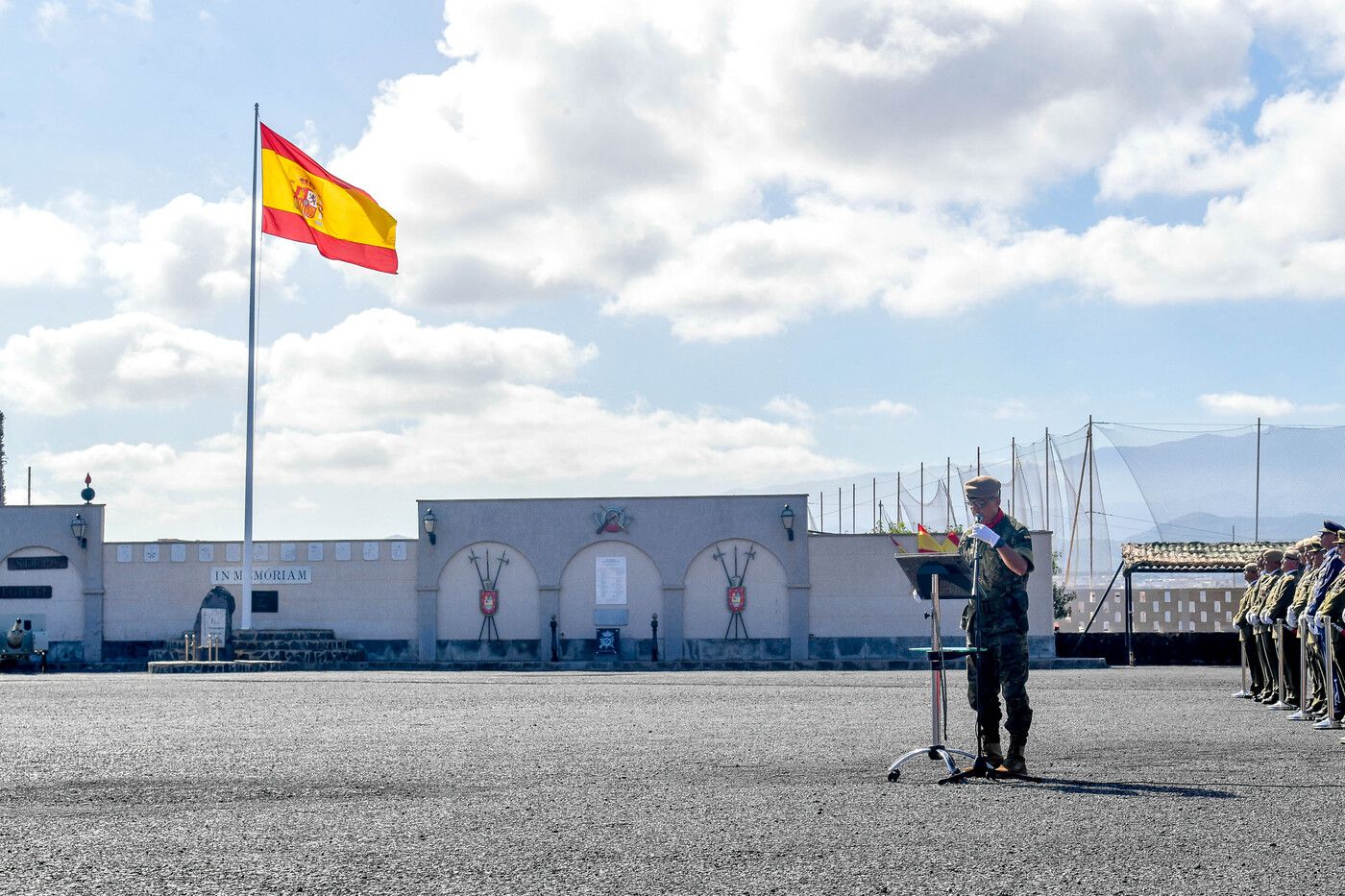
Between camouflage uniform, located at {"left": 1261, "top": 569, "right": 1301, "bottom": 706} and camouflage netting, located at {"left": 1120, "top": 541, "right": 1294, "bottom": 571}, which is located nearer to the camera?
camouflage uniform, located at {"left": 1261, "top": 569, "right": 1301, "bottom": 706}

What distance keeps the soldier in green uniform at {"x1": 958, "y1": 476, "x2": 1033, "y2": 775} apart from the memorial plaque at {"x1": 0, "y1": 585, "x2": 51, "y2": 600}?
1247 inches

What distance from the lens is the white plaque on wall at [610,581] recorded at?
115 feet

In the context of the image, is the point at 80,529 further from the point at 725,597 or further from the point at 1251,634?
the point at 1251,634

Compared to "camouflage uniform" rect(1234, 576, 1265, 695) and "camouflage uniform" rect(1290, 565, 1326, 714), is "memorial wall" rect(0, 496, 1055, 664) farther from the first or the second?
"camouflage uniform" rect(1290, 565, 1326, 714)

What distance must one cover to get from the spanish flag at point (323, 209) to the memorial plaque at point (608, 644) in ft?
30.6

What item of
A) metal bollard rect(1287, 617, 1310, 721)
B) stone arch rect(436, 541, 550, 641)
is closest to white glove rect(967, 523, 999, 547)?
metal bollard rect(1287, 617, 1310, 721)

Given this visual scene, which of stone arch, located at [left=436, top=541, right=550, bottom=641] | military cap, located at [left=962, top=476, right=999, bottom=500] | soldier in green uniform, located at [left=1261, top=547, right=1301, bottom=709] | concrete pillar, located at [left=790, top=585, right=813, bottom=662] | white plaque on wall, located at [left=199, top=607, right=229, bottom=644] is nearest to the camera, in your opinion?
military cap, located at [left=962, top=476, right=999, bottom=500]

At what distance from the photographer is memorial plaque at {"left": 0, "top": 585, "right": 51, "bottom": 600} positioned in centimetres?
3647

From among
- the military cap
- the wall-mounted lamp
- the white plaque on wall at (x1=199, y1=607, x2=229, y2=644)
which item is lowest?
the white plaque on wall at (x1=199, y1=607, x2=229, y2=644)

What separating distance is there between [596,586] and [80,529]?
40.2 feet

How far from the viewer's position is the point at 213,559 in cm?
3572

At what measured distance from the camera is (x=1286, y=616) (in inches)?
620

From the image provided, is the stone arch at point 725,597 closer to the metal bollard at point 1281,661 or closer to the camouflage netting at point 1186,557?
the camouflage netting at point 1186,557

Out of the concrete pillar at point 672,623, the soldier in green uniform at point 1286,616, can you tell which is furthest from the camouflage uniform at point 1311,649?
the concrete pillar at point 672,623
